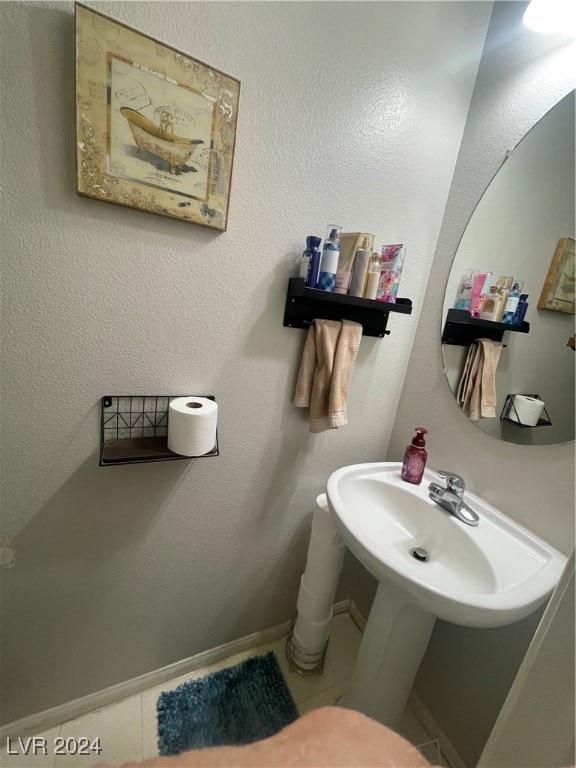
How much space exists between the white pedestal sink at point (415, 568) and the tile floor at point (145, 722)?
21cm

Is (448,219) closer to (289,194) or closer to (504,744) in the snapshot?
(289,194)

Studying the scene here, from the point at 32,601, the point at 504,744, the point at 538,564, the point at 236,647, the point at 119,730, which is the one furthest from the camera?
the point at 236,647

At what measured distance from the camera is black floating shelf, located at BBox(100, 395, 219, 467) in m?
0.78

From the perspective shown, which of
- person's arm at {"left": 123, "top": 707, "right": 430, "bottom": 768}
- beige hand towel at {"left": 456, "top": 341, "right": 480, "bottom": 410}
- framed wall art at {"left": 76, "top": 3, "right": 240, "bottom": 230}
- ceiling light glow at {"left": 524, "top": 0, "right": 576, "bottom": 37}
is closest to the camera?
person's arm at {"left": 123, "top": 707, "right": 430, "bottom": 768}

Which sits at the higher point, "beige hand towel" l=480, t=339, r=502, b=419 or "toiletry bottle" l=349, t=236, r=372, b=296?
"toiletry bottle" l=349, t=236, r=372, b=296

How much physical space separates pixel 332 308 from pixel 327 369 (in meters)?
0.19

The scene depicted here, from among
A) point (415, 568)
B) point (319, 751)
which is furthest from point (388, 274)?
point (319, 751)

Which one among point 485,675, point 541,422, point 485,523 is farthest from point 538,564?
point 485,675

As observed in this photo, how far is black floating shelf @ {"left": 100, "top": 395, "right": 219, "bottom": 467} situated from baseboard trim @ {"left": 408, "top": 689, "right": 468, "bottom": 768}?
1.26 meters

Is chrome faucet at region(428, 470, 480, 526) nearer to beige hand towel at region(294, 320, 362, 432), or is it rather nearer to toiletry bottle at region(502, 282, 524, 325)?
beige hand towel at region(294, 320, 362, 432)

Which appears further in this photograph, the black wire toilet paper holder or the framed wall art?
the black wire toilet paper holder

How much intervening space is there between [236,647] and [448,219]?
186 centimetres

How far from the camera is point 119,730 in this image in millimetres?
1022

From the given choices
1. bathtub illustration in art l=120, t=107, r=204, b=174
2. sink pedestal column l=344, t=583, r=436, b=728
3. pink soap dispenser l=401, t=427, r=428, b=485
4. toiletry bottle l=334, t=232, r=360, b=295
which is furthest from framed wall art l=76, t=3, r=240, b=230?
sink pedestal column l=344, t=583, r=436, b=728
